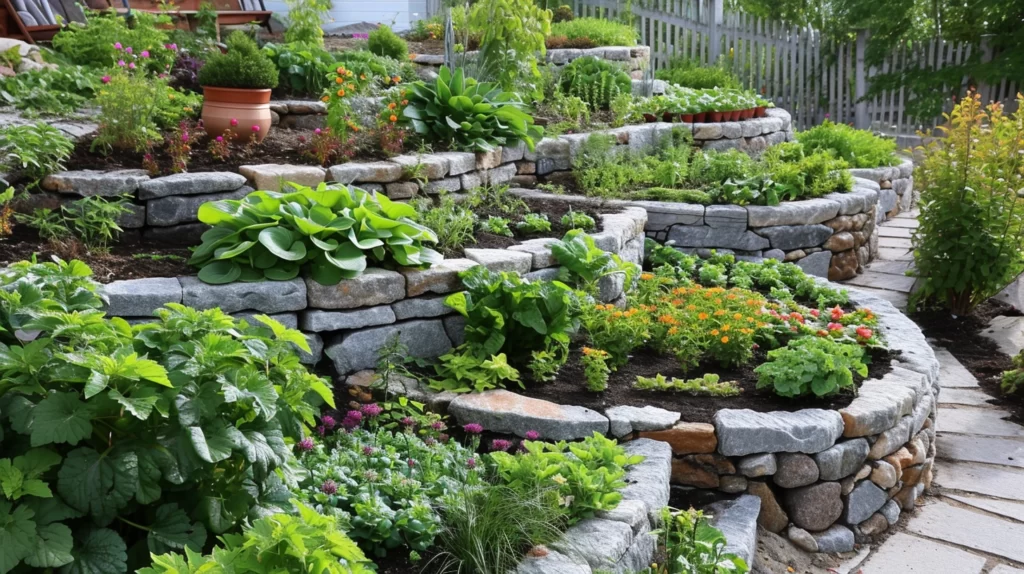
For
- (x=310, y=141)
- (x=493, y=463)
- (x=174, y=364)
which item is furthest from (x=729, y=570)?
(x=310, y=141)

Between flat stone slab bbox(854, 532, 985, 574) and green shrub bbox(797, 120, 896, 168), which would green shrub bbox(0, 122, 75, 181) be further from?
green shrub bbox(797, 120, 896, 168)

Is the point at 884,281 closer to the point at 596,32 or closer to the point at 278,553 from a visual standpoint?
the point at 596,32

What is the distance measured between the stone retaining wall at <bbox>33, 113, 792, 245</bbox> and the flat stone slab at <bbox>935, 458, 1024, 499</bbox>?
10.3ft

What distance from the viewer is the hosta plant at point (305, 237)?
402cm

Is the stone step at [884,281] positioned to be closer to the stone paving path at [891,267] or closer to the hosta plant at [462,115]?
the stone paving path at [891,267]

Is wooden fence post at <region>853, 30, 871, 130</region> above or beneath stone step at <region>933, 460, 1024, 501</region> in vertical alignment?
Result: above

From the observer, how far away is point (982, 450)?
4.81 m

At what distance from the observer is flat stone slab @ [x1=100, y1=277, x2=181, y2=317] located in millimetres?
3693

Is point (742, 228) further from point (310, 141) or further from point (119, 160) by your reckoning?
point (119, 160)

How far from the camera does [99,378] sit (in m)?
2.20

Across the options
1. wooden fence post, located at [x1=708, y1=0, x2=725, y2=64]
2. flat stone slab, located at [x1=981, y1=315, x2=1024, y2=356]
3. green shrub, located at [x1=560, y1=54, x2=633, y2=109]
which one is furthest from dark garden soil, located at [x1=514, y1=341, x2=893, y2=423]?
wooden fence post, located at [x1=708, y1=0, x2=725, y2=64]

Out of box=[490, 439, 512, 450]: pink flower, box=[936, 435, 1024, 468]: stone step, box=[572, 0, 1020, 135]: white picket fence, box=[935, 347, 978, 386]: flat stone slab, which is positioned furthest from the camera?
box=[572, 0, 1020, 135]: white picket fence

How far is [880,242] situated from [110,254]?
6.82 metres

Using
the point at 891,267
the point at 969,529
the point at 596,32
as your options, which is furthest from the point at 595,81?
the point at 969,529
